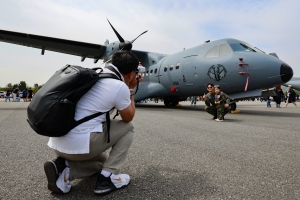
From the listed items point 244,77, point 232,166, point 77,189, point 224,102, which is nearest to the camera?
point 77,189

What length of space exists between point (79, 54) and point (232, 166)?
13826 millimetres

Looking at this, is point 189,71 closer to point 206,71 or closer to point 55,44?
point 206,71

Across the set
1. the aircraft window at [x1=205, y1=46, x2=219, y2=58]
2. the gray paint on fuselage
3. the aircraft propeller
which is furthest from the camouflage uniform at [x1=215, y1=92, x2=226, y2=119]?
the aircraft propeller

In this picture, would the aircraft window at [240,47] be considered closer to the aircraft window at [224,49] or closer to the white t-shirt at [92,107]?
the aircraft window at [224,49]

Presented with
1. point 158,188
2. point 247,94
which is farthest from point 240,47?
point 158,188

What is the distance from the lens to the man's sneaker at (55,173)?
5.81 feet

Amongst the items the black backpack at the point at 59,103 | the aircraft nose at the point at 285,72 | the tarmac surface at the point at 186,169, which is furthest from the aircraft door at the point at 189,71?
the black backpack at the point at 59,103

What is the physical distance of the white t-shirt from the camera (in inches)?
68.7

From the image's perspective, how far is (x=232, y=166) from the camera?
96.8 inches

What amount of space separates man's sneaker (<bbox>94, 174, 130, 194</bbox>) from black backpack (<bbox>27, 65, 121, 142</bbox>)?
0.50m

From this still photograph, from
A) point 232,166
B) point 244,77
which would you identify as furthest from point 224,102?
point 232,166

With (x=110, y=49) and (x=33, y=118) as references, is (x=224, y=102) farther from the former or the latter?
(x=110, y=49)

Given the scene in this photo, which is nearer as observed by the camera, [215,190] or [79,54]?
[215,190]

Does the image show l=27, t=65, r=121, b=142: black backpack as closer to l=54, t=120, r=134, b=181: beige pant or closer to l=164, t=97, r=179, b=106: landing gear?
l=54, t=120, r=134, b=181: beige pant
